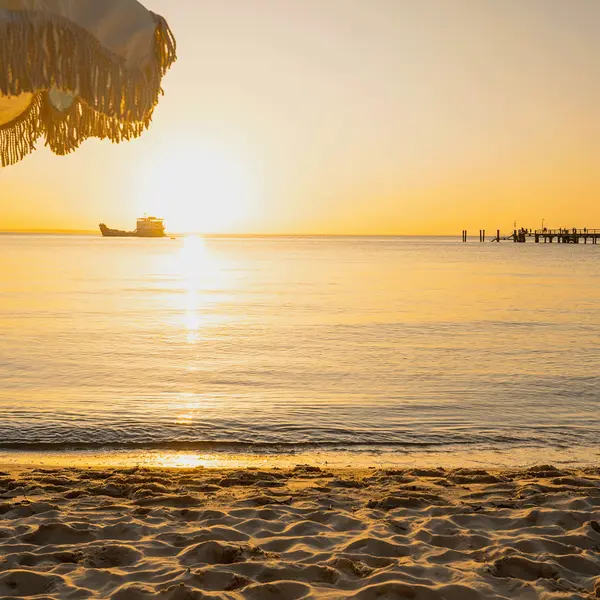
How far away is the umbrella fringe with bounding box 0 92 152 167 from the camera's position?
4.82 m

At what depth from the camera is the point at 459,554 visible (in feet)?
14.4

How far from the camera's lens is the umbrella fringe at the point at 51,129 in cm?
482

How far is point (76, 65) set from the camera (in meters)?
3.94

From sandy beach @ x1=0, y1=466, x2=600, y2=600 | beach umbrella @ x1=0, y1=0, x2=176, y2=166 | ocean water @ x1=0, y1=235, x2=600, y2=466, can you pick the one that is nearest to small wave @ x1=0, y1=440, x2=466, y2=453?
ocean water @ x1=0, y1=235, x2=600, y2=466

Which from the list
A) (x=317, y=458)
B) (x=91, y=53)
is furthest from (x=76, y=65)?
(x=317, y=458)

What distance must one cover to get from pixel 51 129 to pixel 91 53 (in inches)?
50.7

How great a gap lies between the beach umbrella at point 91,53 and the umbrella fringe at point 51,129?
52 centimetres

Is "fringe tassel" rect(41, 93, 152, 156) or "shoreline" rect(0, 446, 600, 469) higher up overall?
"fringe tassel" rect(41, 93, 152, 156)

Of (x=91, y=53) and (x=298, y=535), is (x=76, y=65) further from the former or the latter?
(x=298, y=535)

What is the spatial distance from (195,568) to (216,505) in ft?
4.18

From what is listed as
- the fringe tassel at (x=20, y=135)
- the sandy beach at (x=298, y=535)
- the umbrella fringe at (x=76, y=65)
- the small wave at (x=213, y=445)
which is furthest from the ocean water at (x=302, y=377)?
the umbrella fringe at (x=76, y=65)

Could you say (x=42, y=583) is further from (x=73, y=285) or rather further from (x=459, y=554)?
(x=73, y=285)

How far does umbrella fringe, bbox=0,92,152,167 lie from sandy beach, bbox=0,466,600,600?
8.67ft

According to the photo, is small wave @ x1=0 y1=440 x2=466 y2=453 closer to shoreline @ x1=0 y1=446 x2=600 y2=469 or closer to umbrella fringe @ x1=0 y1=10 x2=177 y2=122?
shoreline @ x1=0 y1=446 x2=600 y2=469
